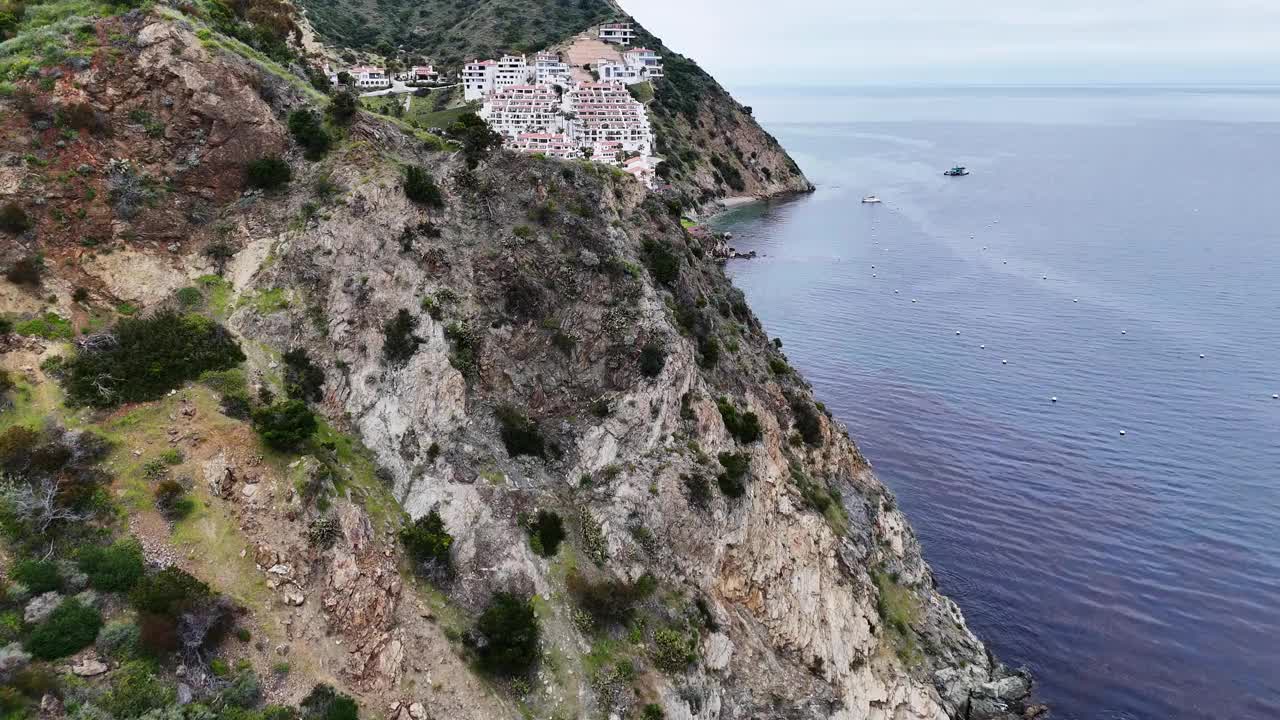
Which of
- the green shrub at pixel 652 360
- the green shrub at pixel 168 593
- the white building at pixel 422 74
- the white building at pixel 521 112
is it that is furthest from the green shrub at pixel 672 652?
the white building at pixel 422 74

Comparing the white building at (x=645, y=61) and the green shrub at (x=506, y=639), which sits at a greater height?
the white building at (x=645, y=61)

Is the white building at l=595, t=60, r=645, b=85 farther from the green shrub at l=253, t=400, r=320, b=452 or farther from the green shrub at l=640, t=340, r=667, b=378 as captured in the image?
the green shrub at l=253, t=400, r=320, b=452

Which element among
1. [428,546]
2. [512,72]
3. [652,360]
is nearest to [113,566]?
[428,546]

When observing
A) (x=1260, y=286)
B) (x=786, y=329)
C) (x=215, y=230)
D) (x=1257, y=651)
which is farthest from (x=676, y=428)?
(x=1260, y=286)

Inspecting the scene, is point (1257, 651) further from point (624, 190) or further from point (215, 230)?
point (215, 230)

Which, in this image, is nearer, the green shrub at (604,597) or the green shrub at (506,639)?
the green shrub at (506,639)

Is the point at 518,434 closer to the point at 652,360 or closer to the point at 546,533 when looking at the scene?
the point at 546,533

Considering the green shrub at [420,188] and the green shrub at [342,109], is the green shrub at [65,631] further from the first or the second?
the green shrub at [342,109]

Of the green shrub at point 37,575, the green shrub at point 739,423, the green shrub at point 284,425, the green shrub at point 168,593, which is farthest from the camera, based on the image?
the green shrub at point 739,423
